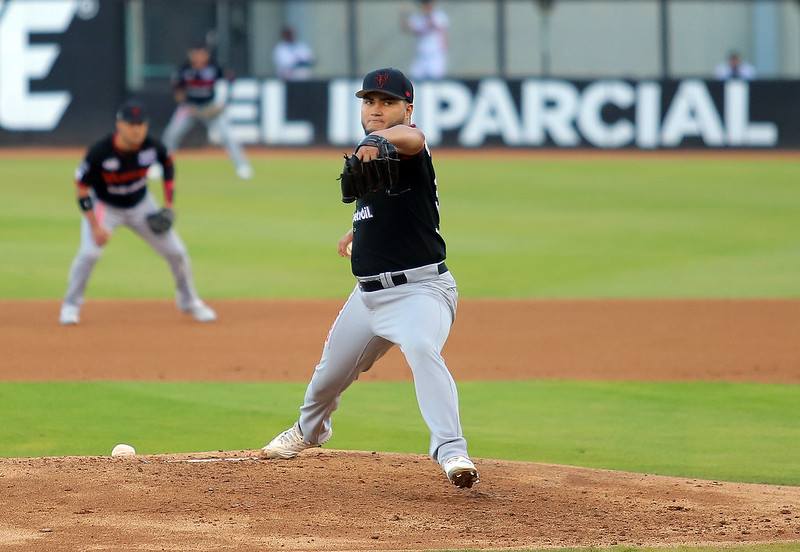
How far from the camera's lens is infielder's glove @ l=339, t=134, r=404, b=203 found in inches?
192

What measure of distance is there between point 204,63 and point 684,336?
1271 centimetres

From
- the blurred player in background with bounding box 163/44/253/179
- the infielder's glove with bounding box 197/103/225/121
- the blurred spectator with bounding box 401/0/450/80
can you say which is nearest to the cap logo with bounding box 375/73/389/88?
the blurred player in background with bounding box 163/44/253/179

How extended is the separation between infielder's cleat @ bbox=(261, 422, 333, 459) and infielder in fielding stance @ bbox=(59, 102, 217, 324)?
478 cm

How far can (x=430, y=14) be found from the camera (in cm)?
2842

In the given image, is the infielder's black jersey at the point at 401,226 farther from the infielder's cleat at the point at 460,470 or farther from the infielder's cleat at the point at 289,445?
the infielder's cleat at the point at 289,445

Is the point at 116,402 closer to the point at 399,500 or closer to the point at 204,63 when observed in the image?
the point at 399,500

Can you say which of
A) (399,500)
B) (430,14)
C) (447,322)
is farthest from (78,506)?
(430,14)

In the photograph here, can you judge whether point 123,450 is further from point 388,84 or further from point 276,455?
point 388,84

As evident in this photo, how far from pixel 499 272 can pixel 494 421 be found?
6.49 meters

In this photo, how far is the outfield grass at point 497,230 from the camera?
43.8 ft

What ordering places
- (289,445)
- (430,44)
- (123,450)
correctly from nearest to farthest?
1. (289,445)
2. (123,450)
3. (430,44)

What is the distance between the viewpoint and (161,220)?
1051 centimetres

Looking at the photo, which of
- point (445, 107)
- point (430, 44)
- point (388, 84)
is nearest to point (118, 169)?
point (388, 84)

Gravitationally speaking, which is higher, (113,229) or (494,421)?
(113,229)
